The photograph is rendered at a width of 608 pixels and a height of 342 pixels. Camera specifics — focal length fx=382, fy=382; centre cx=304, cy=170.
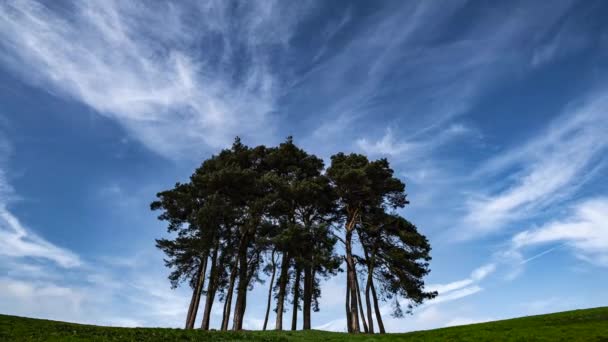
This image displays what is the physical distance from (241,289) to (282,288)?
359cm

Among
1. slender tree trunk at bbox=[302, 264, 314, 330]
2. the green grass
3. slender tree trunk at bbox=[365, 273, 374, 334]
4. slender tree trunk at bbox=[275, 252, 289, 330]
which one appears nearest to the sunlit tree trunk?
slender tree trunk at bbox=[365, 273, 374, 334]

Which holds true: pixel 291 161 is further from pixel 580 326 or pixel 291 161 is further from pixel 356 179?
pixel 580 326

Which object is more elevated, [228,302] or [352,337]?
[228,302]

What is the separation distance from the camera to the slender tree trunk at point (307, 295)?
32406mm

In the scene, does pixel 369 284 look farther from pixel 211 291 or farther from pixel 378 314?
pixel 211 291

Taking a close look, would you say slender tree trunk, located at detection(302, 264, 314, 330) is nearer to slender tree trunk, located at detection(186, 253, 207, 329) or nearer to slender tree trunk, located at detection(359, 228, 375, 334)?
slender tree trunk, located at detection(359, 228, 375, 334)

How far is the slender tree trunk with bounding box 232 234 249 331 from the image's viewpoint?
3216cm

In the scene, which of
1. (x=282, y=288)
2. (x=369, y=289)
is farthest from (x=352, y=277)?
(x=282, y=288)

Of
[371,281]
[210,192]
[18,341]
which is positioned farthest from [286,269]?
[18,341]

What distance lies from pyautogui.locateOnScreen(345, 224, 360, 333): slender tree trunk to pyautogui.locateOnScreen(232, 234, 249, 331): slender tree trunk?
365 inches

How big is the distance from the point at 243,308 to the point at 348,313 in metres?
9.14

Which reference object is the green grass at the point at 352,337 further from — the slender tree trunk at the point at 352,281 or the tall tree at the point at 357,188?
the tall tree at the point at 357,188

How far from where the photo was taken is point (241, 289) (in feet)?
110

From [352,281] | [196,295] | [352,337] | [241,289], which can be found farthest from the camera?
[196,295]
